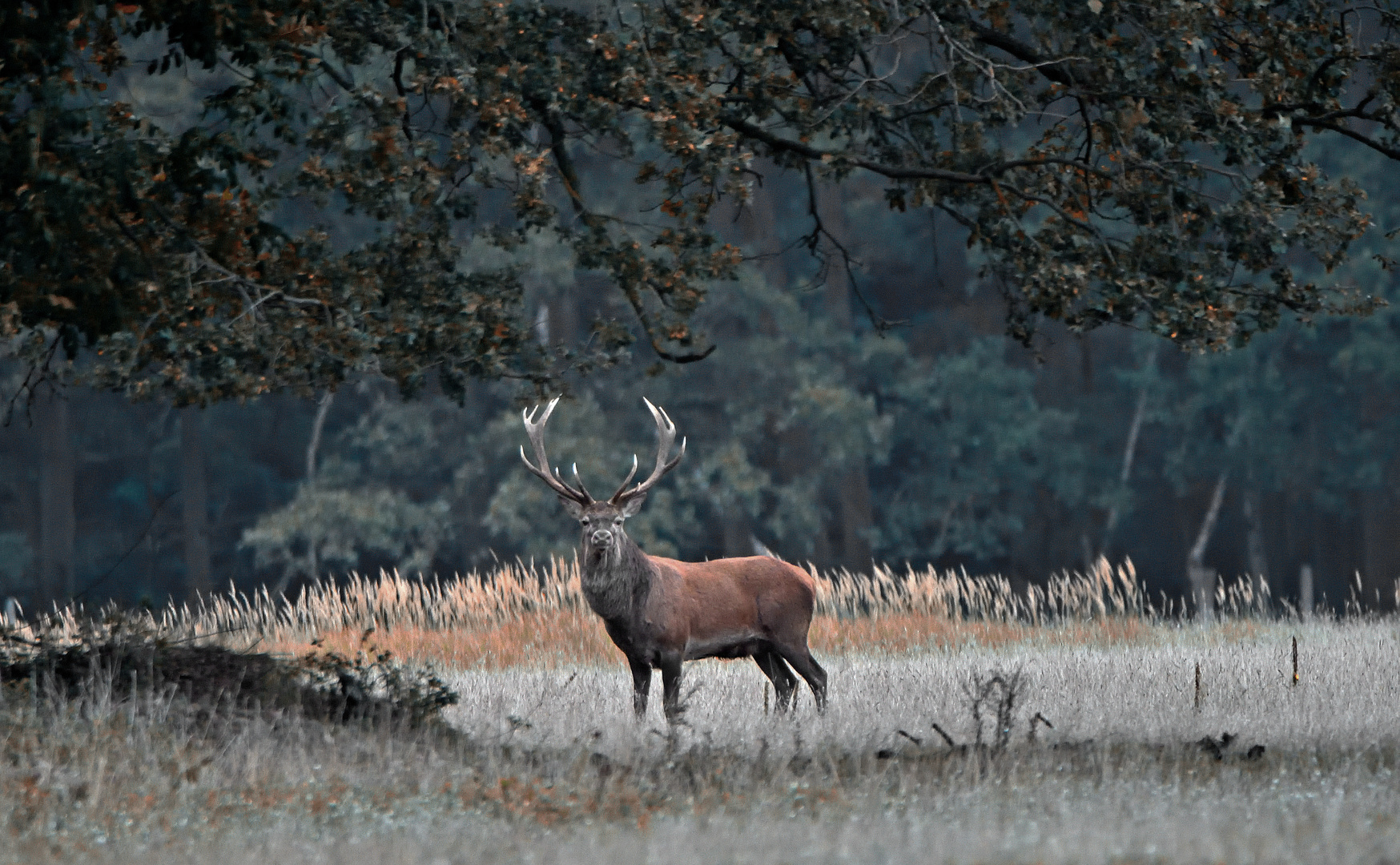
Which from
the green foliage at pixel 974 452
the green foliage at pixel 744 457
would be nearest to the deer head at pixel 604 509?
the green foliage at pixel 744 457

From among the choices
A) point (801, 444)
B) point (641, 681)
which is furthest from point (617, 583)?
point (801, 444)

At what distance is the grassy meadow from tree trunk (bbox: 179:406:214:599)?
2342 centimetres

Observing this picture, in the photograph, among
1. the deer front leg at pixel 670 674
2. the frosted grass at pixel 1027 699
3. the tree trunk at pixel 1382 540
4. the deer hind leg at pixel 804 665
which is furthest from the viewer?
the tree trunk at pixel 1382 540

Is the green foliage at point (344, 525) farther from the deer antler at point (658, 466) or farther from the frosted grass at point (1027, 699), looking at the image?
the deer antler at point (658, 466)

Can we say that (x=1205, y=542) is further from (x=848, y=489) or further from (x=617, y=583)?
(x=617, y=583)

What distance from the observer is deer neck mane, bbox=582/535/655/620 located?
11375 mm

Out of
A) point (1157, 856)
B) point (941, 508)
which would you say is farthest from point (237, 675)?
point (941, 508)

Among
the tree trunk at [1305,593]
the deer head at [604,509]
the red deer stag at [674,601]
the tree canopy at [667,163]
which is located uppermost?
the tree canopy at [667,163]

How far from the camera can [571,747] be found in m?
9.54

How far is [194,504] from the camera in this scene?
1423 inches

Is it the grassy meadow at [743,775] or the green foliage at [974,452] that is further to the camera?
the green foliage at [974,452]

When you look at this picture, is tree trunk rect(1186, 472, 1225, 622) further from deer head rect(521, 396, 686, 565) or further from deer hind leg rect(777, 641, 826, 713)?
deer head rect(521, 396, 686, 565)

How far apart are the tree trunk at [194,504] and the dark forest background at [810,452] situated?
7 centimetres

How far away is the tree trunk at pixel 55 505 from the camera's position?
118 ft
